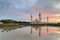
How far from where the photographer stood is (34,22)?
121812 mm

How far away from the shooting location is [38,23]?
120m

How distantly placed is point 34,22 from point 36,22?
1.72 meters

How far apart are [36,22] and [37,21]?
5.00 feet

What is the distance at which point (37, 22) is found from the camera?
120 meters

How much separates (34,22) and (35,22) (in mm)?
878

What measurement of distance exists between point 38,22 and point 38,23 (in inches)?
38.8

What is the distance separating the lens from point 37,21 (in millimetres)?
122250

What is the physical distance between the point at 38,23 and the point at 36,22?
8.11 feet

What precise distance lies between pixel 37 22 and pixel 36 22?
118 centimetres

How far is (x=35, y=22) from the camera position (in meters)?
122

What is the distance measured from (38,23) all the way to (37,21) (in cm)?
320

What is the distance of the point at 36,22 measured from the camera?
398 feet
